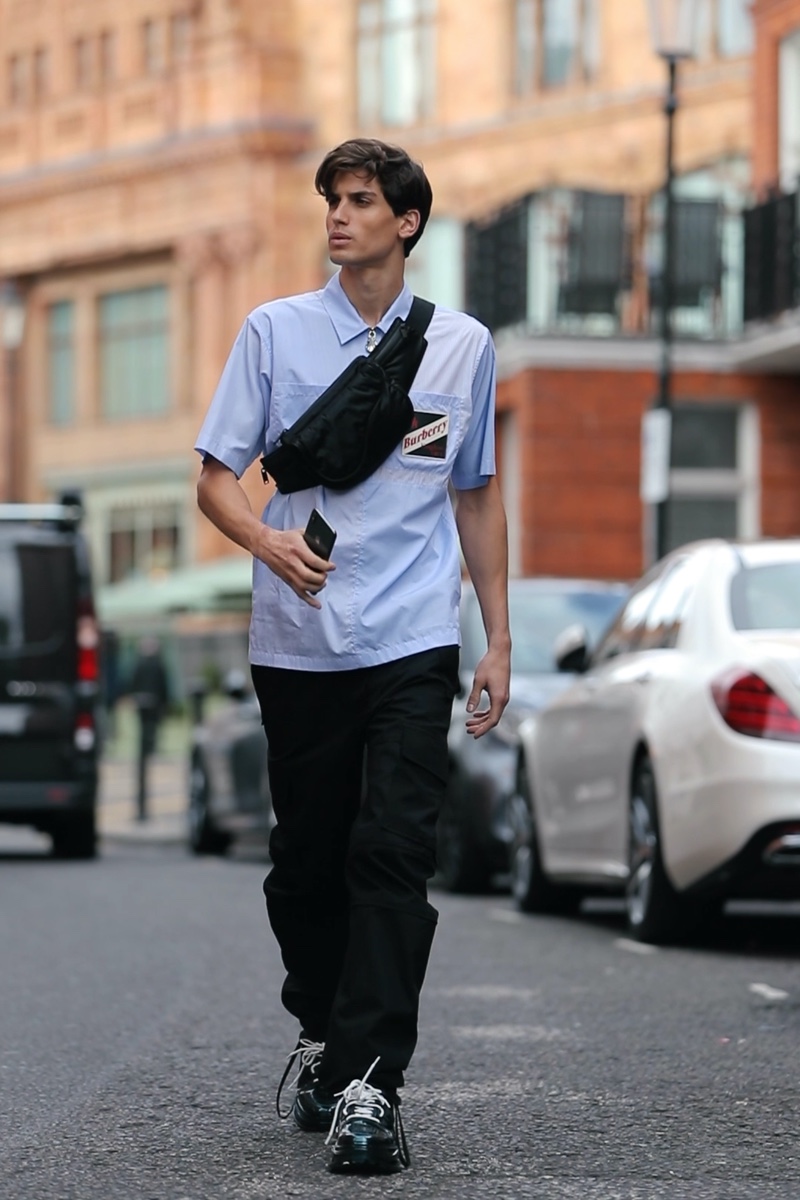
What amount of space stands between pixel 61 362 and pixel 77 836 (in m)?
37.3

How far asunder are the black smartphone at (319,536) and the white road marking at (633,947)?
5273 millimetres

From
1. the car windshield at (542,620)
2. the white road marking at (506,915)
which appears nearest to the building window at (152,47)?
the car windshield at (542,620)

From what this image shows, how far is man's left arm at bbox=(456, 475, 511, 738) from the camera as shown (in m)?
5.84

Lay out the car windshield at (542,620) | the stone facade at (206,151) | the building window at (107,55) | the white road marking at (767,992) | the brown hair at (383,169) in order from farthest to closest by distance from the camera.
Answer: the building window at (107,55) → the stone facade at (206,151) → the car windshield at (542,620) → the white road marking at (767,992) → the brown hair at (383,169)

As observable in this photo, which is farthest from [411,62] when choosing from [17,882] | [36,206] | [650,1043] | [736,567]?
[650,1043]

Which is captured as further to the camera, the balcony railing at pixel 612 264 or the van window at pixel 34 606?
the balcony railing at pixel 612 264

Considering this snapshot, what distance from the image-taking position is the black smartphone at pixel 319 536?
5430 mm

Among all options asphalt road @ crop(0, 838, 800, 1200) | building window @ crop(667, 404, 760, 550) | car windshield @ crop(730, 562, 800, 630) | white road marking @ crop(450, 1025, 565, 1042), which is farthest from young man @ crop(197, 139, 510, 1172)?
building window @ crop(667, 404, 760, 550)

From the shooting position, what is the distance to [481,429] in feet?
19.2

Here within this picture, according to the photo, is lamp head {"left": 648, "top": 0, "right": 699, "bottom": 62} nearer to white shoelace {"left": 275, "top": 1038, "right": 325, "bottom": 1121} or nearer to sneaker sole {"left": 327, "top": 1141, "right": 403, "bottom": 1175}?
white shoelace {"left": 275, "top": 1038, "right": 325, "bottom": 1121}

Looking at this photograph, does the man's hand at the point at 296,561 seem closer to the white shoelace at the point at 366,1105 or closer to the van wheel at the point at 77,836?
the white shoelace at the point at 366,1105

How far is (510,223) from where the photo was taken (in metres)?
28.7

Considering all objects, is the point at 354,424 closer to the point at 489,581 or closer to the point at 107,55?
the point at 489,581

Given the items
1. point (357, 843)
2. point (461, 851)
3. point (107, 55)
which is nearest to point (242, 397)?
point (357, 843)
